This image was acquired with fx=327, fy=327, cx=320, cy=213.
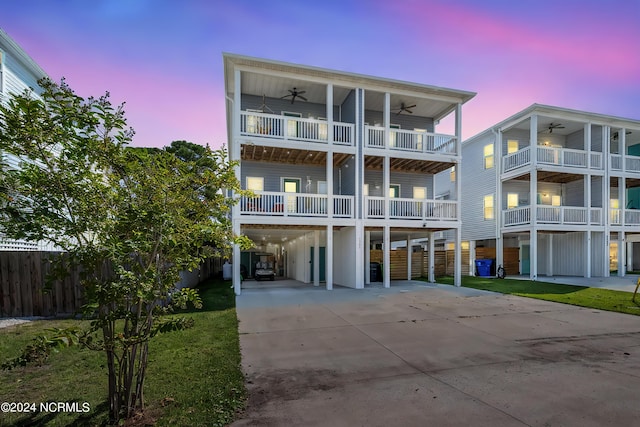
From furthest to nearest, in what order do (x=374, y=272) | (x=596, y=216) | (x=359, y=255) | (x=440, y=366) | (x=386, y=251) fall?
(x=596, y=216) → (x=374, y=272) → (x=386, y=251) → (x=359, y=255) → (x=440, y=366)

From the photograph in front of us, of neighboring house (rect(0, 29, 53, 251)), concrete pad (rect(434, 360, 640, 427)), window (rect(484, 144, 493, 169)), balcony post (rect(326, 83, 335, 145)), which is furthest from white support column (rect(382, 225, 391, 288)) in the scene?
neighboring house (rect(0, 29, 53, 251))

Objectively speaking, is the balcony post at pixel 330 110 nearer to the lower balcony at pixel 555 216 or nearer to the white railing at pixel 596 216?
the lower balcony at pixel 555 216

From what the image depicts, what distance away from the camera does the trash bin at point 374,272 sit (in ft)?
59.8

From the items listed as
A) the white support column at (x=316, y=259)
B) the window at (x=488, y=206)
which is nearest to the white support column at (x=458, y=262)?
the white support column at (x=316, y=259)

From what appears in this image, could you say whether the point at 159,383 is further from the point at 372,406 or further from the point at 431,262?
the point at 431,262

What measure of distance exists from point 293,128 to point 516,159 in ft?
46.3

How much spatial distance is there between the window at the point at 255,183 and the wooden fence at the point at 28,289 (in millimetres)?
8575

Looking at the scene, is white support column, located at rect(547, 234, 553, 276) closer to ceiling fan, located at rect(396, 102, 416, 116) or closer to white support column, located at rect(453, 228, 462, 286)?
white support column, located at rect(453, 228, 462, 286)

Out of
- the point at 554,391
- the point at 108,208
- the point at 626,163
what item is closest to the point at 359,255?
the point at 554,391

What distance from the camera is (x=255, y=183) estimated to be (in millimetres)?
16281

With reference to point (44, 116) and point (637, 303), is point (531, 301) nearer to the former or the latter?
point (637, 303)

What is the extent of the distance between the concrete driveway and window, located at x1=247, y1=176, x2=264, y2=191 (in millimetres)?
7721

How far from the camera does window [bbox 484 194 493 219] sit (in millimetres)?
21625

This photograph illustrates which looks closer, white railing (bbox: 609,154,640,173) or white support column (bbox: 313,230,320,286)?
white support column (bbox: 313,230,320,286)
